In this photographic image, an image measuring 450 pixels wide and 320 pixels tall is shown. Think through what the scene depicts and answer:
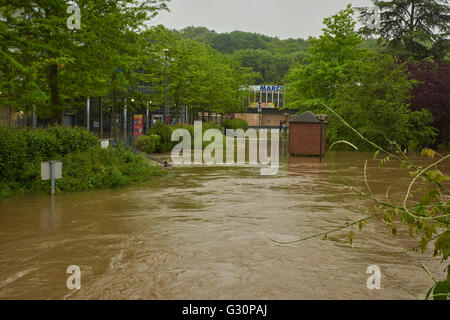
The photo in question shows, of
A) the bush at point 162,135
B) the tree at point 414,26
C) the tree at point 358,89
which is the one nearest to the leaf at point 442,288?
the tree at point 358,89

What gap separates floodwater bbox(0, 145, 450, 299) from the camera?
584 centimetres

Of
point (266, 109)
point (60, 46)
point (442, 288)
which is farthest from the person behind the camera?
point (266, 109)

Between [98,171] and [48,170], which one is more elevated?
[48,170]

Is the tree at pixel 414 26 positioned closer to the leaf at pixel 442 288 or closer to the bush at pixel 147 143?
the bush at pixel 147 143

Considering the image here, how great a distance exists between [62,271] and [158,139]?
2292cm

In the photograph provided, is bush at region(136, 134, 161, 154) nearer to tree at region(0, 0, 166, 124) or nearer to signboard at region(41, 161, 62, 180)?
tree at region(0, 0, 166, 124)

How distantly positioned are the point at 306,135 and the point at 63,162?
689 inches

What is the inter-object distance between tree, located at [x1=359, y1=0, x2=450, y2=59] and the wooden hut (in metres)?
15.7

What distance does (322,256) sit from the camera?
24.1 feet

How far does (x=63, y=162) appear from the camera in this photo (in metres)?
15.0

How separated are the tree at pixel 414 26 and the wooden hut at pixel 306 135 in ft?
51.4

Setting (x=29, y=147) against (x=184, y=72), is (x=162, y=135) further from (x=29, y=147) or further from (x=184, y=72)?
(x=29, y=147)

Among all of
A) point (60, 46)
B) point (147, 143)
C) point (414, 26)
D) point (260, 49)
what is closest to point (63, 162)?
point (60, 46)
